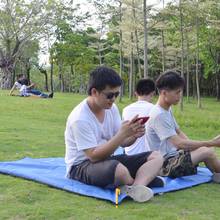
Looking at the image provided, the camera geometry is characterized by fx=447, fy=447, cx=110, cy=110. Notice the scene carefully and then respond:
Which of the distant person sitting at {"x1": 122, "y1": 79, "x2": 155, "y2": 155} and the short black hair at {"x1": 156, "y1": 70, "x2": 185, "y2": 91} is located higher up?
the short black hair at {"x1": 156, "y1": 70, "x2": 185, "y2": 91}

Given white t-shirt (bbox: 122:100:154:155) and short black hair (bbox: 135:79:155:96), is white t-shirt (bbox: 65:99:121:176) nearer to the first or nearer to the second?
white t-shirt (bbox: 122:100:154:155)

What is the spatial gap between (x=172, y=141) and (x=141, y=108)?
2.24 feet

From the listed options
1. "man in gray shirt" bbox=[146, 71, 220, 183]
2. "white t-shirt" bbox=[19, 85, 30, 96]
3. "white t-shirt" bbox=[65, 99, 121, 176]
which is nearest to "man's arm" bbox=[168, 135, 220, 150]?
"man in gray shirt" bbox=[146, 71, 220, 183]

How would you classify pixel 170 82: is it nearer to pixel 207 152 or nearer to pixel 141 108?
pixel 141 108

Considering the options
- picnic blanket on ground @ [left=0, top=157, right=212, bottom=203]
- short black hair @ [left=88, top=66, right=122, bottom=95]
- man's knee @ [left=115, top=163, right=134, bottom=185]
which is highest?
short black hair @ [left=88, top=66, right=122, bottom=95]

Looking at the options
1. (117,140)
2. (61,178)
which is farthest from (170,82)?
(61,178)

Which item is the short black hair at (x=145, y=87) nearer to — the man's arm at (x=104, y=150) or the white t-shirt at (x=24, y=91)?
the man's arm at (x=104, y=150)

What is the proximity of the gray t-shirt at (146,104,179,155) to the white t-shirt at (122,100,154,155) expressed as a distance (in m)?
0.12

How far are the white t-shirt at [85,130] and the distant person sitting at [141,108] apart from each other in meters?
0.80

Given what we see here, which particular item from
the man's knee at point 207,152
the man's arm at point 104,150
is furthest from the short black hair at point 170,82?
the man's arm at point 104,150

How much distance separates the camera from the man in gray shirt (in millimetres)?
4965

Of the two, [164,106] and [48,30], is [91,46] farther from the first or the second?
[164,106]

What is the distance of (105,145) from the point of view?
416 cm

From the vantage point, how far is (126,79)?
44.4 m
